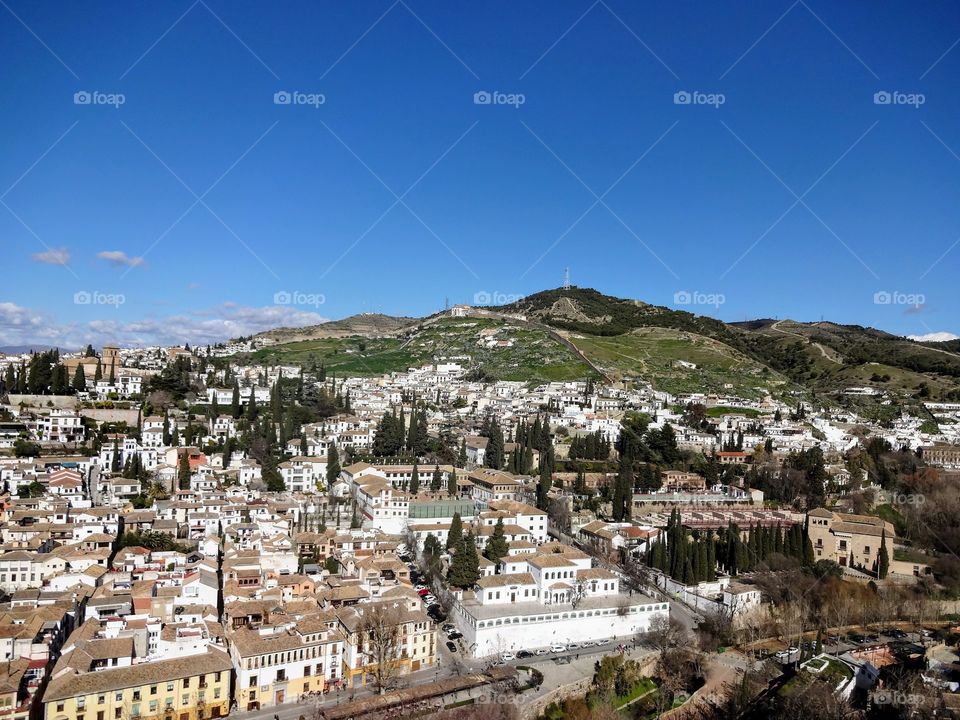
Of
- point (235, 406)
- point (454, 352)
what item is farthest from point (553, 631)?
point (454, 352)

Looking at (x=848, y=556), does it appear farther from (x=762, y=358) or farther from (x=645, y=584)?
(x=762, y=358)

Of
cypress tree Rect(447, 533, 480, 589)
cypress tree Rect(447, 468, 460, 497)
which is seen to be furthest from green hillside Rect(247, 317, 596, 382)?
cypress tree Rect(447, 533, 480, 589)

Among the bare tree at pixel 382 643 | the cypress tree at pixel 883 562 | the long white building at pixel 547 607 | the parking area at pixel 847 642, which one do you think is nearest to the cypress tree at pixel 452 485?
the long white building at pixel 547 607

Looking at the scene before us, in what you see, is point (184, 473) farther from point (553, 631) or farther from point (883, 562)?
point (883, 562)

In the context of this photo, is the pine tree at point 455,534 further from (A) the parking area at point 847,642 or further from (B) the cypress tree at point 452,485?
(A) the parking area at point 847,642

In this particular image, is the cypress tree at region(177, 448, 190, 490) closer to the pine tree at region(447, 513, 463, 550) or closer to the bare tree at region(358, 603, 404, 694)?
the pine tree at region(447, 513, 463, 550)

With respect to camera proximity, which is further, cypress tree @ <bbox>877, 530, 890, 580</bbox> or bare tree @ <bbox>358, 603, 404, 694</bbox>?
cypress tree @ <bbox>877, 530, 890, 580</bbox>

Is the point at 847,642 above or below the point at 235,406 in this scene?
below
